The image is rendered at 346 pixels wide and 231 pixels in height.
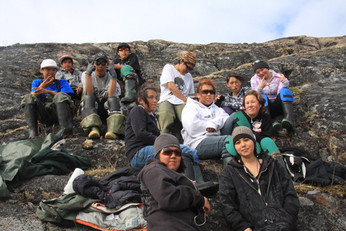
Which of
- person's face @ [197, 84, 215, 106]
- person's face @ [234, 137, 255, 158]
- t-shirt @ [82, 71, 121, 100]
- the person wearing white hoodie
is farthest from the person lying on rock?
t-shirt @ [82, 71, 121, 100]

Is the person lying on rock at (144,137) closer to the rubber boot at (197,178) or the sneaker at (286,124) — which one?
the rubber boot at (197,178)

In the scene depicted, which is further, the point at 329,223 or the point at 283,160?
the point at 283,160

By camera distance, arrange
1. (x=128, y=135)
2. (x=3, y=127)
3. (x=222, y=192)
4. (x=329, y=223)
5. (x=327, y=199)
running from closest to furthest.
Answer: (x=222, y=192), (x=329, y=223), (x=327, y=199), (x=128, y=135), (x=3, y=127)

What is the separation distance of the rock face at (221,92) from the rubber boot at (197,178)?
320 millimetres

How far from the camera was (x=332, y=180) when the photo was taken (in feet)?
17.7

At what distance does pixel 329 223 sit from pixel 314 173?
107 centimetres

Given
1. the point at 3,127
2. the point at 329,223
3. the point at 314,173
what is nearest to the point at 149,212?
the point at 329,223

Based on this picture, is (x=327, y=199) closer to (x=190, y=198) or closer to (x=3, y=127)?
(x=190, y=198)

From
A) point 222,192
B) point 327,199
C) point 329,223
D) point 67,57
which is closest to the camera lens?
point 222,192

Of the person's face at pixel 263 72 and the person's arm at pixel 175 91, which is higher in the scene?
the person's face at pixel 263 72

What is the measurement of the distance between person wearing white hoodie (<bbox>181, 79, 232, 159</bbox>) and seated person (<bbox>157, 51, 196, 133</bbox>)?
856 mm

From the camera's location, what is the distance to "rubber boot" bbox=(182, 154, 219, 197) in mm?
4516

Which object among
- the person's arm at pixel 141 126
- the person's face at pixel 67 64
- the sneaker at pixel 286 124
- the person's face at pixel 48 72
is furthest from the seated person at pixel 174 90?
the person's face at pixel 67 64

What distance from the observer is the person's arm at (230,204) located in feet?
13.3
